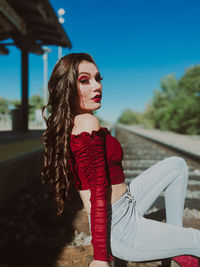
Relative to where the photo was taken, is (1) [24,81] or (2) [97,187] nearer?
(2) [97,187]

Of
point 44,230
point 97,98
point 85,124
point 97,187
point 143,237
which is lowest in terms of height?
point 44,230

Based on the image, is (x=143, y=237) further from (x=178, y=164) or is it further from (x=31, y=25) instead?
(x=31, y=25)

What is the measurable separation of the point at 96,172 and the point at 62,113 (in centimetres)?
43

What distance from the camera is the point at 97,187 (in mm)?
1174

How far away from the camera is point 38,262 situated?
83.4 inches

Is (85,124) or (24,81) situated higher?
(24,81)

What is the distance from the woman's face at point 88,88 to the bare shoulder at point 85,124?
0.12 meters

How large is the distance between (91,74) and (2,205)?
2837 millimetres

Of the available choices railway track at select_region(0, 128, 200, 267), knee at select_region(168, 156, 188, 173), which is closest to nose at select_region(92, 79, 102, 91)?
→ knee at select_region(168, 156, 188, 173)

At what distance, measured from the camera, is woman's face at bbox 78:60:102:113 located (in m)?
1.41

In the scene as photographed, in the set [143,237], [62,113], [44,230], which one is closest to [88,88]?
[62,113]

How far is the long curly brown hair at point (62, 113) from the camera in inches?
53.2

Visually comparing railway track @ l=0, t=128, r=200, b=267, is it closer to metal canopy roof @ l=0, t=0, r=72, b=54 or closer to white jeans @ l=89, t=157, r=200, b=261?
white jeans @ l=89, t=157, r=200, b=261

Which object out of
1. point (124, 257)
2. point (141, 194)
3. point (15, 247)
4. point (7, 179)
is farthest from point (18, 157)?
point (124, 257)
